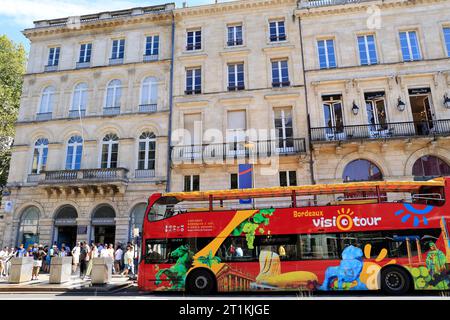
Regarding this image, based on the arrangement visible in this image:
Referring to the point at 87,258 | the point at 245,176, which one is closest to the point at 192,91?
the point at 245,176

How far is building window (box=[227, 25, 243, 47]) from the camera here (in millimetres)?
Answer: 21922

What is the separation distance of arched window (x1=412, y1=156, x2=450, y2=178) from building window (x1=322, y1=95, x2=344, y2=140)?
4.67 m

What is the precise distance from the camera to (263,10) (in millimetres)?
21938

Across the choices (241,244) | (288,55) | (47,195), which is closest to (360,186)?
(241,244)

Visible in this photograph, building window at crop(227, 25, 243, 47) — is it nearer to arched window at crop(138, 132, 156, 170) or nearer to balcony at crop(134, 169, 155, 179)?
arched window at crop(138, 132, 156, 170)

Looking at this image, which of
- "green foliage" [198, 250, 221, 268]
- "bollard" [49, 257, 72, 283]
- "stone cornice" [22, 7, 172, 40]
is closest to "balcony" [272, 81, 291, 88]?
"stone cornice" [22, 7, 172, 40]

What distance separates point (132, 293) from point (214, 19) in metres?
19.5

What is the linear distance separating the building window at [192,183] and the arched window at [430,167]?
12.9 m

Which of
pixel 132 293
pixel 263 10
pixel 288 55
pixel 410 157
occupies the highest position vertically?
pixel 263 10

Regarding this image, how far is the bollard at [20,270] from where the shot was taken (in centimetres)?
1288

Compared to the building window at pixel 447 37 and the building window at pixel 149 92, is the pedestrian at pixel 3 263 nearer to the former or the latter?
the building window at pixel 149 92

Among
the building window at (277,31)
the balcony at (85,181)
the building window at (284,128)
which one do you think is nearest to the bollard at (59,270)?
the balcony at (85,181)

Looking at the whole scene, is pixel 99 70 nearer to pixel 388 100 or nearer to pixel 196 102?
pixel 196 102

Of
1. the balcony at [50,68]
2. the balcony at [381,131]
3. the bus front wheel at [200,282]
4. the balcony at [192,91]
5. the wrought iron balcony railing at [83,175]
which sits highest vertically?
the balcony at [50,68]
